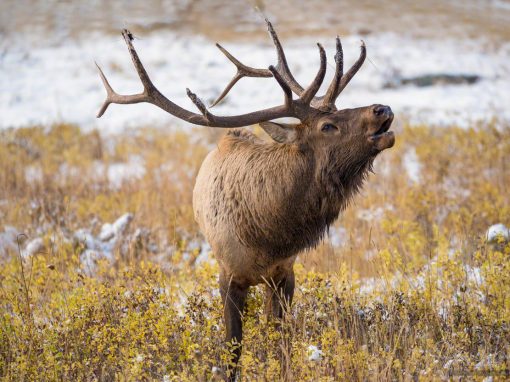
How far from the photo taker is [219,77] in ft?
56.4

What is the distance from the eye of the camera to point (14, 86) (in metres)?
16.6

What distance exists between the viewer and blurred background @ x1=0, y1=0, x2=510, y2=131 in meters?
14.7

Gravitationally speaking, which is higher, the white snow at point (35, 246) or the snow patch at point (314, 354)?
the snow patch at point (314, 354)

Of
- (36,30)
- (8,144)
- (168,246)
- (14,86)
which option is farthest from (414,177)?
(36,30)

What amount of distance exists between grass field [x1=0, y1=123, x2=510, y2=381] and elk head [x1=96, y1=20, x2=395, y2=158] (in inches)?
42.8

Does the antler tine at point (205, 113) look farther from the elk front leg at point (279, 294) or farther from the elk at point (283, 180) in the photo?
the elk front leg at point (279, 294)

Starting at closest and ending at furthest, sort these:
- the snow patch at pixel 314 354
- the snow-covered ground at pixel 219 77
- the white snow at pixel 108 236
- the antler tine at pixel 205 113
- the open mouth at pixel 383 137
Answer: the snow patch at pixel 314 354 < the open mouth at pixel 383 137 < the antler tine at pixel 205 113 < the white snow at pixel 108 236 < the snow-covered ground at pixel 219 77

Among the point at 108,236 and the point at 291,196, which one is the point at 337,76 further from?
the point at 108,236

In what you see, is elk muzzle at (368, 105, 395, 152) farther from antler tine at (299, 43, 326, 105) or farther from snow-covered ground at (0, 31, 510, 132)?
snow-covered ground at (0, 31, 510, 132)

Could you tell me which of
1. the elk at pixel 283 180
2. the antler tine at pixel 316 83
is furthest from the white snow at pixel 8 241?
the antler tine at pixel 316 83

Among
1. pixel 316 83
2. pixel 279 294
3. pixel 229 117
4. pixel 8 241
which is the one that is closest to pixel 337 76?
pixel 316 83

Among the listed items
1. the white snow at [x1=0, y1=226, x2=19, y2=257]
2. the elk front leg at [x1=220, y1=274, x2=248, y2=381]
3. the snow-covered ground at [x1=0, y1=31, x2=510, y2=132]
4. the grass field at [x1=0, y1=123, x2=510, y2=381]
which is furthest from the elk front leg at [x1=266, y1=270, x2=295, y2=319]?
the snow-covered ground at [x1=0, y1=31, x2=510, y2=132]

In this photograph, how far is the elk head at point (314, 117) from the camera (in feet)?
12.5

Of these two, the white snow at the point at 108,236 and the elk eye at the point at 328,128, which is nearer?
the elk eye at the point at 328,128
